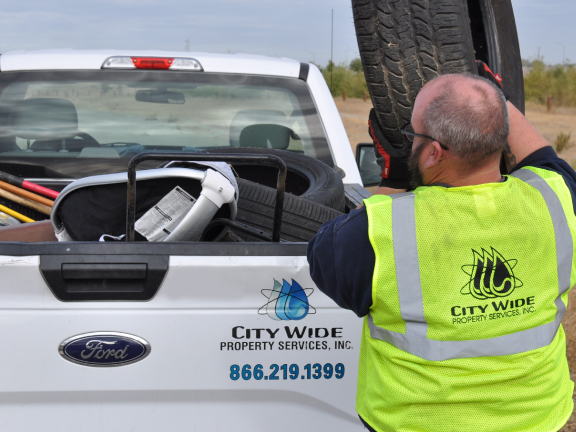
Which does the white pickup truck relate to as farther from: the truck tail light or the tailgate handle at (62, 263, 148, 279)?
the truck tail light

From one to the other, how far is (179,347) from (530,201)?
96cm

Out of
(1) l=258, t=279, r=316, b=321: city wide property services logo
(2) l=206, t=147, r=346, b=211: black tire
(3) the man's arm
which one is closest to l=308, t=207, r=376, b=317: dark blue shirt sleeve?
(1) l=258, t=279, r=316, b=321: city wide property services logo

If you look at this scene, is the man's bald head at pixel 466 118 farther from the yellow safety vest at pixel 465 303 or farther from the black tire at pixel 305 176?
the black tire at pixel 305 176

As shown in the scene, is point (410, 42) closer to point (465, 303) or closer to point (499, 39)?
point (499, 39)

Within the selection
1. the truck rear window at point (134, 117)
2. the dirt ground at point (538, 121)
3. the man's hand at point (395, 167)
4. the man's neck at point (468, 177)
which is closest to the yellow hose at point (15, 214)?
the truck rear window at point (134, 117)

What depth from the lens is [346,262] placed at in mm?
1483

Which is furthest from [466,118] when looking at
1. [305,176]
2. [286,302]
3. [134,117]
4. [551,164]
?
[134,117]

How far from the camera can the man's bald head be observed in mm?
1492

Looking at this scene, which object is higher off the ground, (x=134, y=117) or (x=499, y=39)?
(x=499, y=39)

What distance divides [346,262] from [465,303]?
0.28 metres

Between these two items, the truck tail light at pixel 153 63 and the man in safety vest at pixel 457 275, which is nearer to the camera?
the man in safety vest at pixel 457 275

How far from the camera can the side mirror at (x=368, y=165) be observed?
3.53 m

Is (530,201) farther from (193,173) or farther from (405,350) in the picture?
(193,173)

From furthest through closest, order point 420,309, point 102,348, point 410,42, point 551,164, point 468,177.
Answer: point 410,42 → point 551,164 → point 102,348 → point 468,177 → point 420,309
